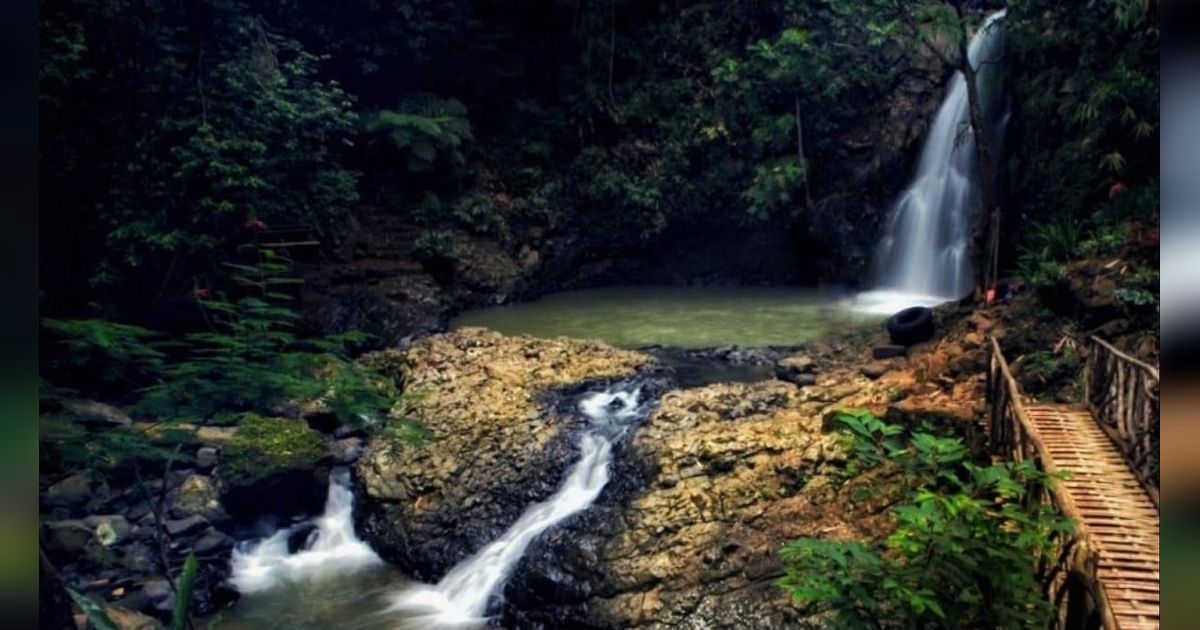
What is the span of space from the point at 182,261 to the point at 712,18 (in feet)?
42.4

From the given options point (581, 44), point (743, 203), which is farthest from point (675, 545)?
point (581, 44)

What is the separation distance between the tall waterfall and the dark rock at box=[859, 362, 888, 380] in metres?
5.11

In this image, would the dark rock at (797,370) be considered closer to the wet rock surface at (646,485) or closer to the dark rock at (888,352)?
the wet rock surface at (646,485)

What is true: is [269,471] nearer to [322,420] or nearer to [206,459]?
[206,459]

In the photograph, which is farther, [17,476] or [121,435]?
[121,435]

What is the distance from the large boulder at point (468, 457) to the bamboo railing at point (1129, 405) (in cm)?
495

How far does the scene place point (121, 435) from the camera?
648 centimetres

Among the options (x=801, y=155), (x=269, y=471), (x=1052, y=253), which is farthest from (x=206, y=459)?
(x=801, y=155)

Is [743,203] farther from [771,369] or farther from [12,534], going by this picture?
[12,534]

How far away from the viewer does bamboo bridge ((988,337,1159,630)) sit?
4383 millimetres

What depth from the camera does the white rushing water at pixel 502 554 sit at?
302 inches

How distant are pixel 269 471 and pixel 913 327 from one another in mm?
7914

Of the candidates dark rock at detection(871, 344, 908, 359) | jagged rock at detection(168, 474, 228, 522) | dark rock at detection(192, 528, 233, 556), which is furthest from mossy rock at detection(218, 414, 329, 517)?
dark rock at detection(871, 344, 908, 359)

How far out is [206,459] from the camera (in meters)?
9.41
